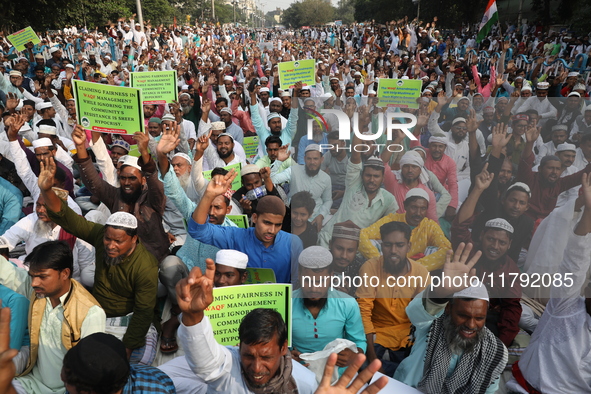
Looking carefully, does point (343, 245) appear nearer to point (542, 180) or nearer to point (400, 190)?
point (400, 190)

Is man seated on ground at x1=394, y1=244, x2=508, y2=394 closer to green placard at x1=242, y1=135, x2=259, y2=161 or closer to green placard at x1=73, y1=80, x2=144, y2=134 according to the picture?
green placard at x1=73, y1=80, x2=144, y2=134

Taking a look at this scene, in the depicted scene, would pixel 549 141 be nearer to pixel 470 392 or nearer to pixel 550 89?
pixel 470 392

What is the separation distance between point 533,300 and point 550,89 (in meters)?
5.42

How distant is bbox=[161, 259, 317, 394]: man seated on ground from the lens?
1666 millimetres

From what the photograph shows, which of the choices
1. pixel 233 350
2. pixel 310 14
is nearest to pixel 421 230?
pixel 233 350

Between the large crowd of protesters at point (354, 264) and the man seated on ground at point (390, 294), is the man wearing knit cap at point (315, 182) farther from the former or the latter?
the man seated on ground at point (390, 294)

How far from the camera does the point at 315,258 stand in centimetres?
245

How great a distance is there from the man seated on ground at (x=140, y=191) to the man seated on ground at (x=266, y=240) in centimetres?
64

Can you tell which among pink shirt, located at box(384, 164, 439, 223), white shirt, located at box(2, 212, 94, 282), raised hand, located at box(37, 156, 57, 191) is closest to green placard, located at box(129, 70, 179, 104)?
white shirt, located at box(2, 212, 94, 282)

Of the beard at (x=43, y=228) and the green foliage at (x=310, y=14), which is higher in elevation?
the green foliage at (x=310, y=14)

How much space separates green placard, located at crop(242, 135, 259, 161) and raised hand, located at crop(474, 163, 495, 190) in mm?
3943

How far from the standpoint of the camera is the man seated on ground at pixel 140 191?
3.21m

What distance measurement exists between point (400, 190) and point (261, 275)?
1.01 m

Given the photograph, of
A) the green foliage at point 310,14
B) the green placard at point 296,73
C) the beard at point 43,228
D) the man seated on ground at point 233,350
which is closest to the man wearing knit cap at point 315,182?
the man seated on ground at point 233,350
